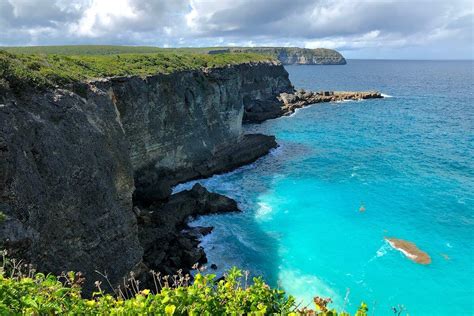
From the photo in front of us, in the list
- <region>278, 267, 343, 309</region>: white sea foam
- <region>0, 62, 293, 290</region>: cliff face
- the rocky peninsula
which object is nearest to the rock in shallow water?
the rocky peninsula

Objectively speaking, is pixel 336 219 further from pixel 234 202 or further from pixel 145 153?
pixel 145 153

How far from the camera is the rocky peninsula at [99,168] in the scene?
20.0m

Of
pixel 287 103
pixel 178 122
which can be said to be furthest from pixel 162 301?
pixel 287 103

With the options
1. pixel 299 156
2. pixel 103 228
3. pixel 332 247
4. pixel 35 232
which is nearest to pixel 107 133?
pixel 103 228

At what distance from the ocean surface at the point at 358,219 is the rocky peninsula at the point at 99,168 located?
4.33 meters

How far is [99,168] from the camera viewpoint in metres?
25.0

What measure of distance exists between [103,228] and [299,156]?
43077mm

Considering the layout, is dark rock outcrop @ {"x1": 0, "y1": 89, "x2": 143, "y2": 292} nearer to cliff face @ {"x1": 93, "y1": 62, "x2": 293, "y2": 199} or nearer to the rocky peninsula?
the rocky peninsula

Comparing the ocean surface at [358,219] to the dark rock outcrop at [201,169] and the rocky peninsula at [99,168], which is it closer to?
the dark rock outcrop at [201,169]

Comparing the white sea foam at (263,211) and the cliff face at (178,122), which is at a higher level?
the cliff face at (178,122)

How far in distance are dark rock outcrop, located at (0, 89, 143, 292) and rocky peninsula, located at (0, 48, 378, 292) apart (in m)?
0.06

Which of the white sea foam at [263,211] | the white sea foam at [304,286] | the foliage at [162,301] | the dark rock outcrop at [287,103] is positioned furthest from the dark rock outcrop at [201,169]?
the foliage at [162,301]

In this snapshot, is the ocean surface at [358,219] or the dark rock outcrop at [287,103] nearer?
the ocean surface at [358,219]

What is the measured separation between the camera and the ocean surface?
3041 centimetres
